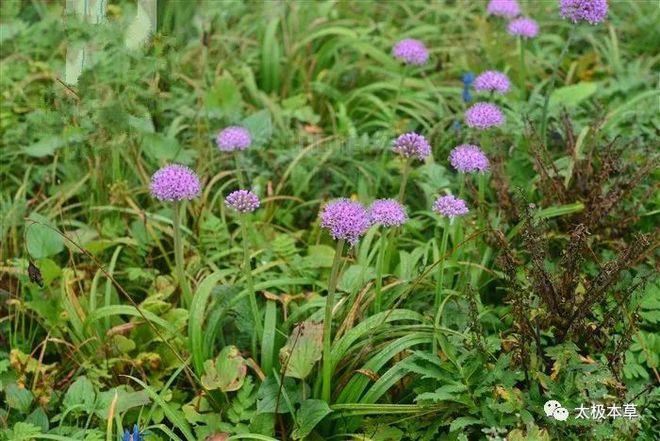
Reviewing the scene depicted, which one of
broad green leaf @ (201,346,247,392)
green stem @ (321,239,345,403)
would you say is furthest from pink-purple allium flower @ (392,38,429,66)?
broad green leaf @ (201,346,247,392)

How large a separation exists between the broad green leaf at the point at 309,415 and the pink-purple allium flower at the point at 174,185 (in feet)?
2.20

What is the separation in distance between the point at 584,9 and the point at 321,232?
3.88 feet

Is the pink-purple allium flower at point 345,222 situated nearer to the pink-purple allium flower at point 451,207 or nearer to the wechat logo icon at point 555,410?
the pink-purple allium flower at point 451,207

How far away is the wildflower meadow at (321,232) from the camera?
230cm

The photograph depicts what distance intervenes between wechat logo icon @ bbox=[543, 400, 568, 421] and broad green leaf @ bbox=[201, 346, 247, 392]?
32.6 inches

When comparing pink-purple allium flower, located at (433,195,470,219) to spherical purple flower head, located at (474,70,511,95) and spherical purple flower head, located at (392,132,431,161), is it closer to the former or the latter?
spherical purple flower head, located at (392,132,431,161)

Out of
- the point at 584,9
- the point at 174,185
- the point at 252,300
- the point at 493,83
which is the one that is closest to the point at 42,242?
the point at 174,185

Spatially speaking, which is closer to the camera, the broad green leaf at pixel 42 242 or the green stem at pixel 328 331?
the green stem at pixel 328 331

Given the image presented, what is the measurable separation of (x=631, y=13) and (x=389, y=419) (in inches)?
128

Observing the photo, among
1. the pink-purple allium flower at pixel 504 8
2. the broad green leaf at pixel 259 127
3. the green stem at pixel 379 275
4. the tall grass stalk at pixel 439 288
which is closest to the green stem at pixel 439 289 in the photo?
the tall grass stalk at pixel 439 288

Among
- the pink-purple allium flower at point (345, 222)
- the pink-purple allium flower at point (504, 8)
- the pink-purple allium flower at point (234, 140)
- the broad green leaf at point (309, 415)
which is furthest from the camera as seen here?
the pink-purple allium flower at point (504, 8)

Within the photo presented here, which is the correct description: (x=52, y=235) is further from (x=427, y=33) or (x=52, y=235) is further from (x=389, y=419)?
(x=427, y=33)

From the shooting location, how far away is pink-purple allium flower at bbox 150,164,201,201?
2.33 meters

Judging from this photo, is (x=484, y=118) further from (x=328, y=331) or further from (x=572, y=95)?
(x=572, y=95)
